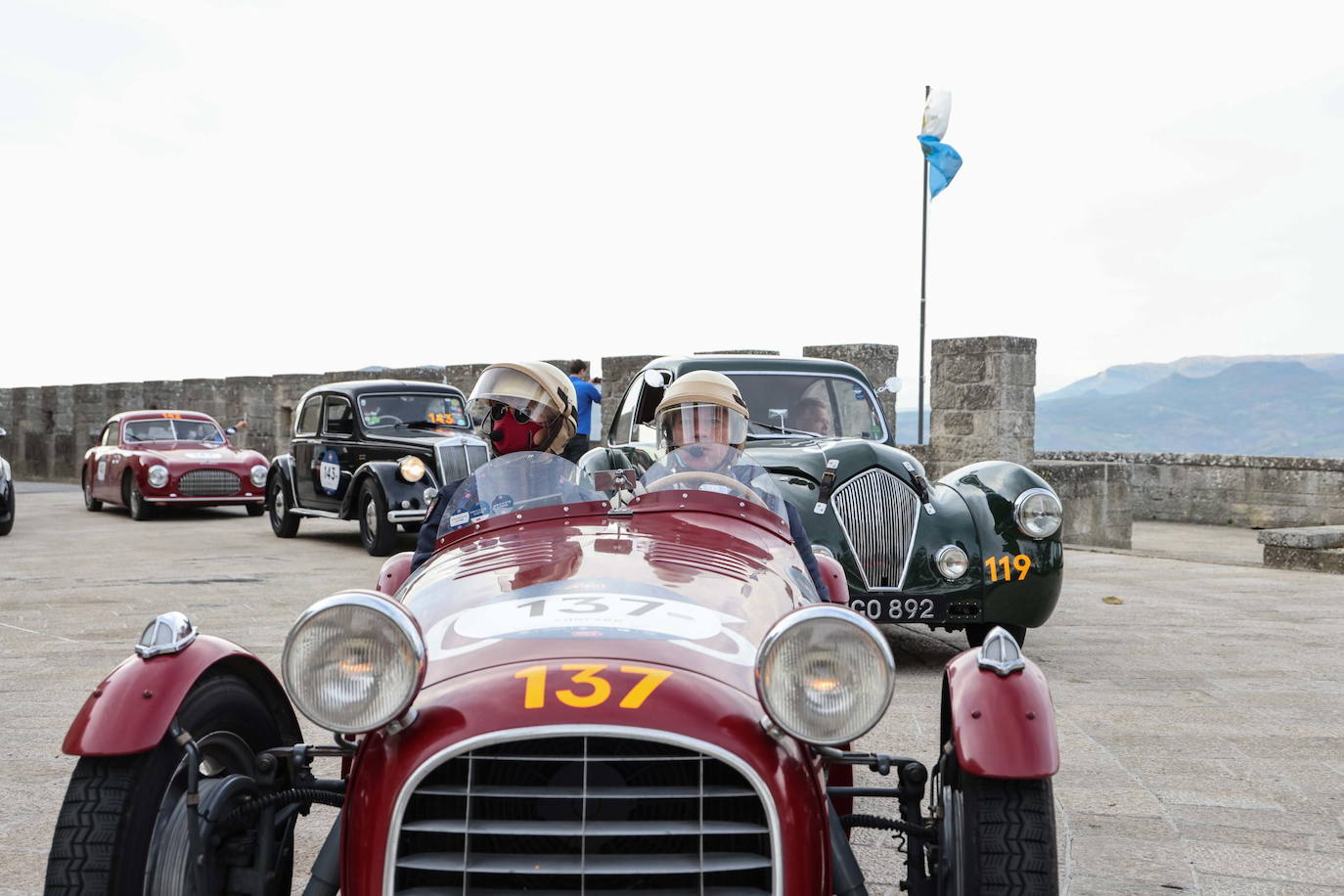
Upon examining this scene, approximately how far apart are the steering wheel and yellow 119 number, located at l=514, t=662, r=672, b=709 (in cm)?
112

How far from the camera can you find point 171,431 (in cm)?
1706

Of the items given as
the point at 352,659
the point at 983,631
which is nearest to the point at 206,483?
the point at 983,631

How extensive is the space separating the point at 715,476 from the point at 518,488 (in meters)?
0.51

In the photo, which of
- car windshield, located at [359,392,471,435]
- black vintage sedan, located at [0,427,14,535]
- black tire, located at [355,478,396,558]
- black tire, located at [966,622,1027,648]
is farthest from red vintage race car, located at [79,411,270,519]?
black tire, located at [966,622,1027,648]

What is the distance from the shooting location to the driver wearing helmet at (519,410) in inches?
147

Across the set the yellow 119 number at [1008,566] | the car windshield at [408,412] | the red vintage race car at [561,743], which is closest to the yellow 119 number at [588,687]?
the red vintage race car at [561,743]

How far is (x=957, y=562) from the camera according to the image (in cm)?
629

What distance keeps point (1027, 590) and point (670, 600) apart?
402 centimetres

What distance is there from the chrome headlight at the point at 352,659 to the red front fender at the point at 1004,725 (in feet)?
3.53

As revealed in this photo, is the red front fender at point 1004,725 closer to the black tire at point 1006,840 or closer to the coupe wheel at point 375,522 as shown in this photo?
the black tire at point 1006,840

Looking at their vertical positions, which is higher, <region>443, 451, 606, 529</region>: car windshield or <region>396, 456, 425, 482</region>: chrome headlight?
<region>443, 451, 606, 529</region>: car windshield

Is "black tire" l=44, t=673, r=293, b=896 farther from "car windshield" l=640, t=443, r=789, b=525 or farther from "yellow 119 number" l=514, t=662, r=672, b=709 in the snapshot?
"car windshield" l=640, t=443, r=789, b=525

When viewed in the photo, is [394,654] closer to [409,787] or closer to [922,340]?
[409,787]

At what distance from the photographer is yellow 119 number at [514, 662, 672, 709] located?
7.48 ft
